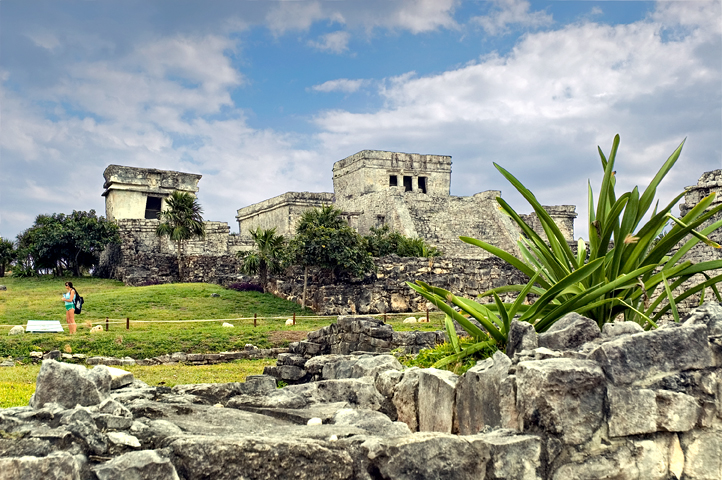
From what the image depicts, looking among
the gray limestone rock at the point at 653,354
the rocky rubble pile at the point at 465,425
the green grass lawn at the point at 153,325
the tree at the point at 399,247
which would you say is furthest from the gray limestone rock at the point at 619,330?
the tree at the point at 399,247

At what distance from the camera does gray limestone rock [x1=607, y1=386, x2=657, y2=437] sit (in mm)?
3482

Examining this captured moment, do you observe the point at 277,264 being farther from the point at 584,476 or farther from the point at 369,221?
the point at 584,476

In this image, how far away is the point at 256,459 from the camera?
3.03 metres

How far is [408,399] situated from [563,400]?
122 centimetres

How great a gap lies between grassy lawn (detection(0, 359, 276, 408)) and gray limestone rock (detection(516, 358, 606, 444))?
563 centimetres

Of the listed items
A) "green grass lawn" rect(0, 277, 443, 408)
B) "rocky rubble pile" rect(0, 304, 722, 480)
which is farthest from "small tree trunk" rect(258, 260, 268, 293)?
"rocky rubble pile" rect(0, 304, 722, 480)

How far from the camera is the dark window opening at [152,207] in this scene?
32812mm

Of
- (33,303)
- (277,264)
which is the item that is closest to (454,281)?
(277,264)

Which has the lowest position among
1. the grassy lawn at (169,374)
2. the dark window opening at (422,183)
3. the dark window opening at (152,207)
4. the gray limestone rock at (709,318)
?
the grassy lawn at (169,374)

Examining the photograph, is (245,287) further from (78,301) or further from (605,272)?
(605,272)

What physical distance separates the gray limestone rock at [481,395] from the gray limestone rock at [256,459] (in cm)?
96

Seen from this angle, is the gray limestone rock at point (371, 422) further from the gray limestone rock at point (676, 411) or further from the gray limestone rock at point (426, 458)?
the gray limestone rock at point (676, 411)

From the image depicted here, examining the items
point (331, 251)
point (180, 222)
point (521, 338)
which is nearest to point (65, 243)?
point (180, 222)

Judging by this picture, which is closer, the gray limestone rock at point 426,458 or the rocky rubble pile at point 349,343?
the gray limestone rock at point 426,458
